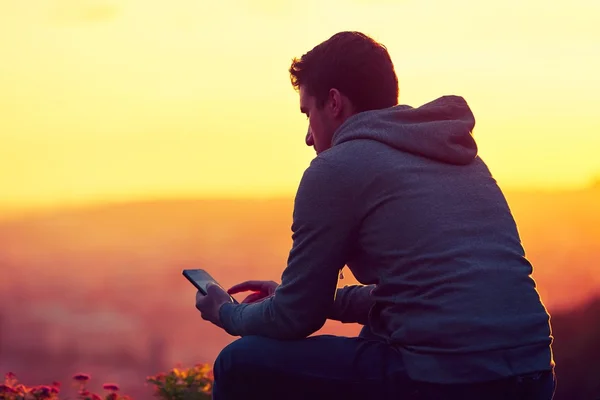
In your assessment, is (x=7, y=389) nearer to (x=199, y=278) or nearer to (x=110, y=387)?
(x=110, y=387)

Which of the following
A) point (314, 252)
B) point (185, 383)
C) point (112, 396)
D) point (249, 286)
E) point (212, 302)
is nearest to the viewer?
point (314, 252)

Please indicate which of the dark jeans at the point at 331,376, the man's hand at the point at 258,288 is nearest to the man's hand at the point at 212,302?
the man's hand at the point at 258,288

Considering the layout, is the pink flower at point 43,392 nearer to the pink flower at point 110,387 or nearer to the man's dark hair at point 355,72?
the pink flower at point 110,387

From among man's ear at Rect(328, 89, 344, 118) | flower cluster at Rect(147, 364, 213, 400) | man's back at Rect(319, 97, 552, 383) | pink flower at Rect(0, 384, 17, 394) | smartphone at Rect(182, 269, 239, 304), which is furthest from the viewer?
flower cluster at Rect(147, 364, 213, 400)

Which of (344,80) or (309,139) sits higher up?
(344,80)

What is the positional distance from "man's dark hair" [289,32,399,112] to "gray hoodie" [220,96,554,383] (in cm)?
12

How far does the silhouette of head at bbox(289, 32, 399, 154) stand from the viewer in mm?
3334

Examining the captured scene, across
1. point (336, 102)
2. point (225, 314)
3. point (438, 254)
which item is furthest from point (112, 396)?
point (438, 254)

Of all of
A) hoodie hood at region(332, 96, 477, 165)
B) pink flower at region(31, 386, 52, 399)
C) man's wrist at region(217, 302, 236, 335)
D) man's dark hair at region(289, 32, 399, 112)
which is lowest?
pink flower at region(31, 386, 52, 399)

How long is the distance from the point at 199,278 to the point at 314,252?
2.47 feet

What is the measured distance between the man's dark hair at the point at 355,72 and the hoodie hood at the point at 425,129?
0.10 metres

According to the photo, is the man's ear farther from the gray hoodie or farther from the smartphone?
the smartphone

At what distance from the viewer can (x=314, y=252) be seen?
10.3ft

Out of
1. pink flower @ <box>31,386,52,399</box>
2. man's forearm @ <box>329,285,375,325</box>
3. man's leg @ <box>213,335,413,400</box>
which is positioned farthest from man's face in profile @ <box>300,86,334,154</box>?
pink flower @ <box>31,386,52,399</box>
